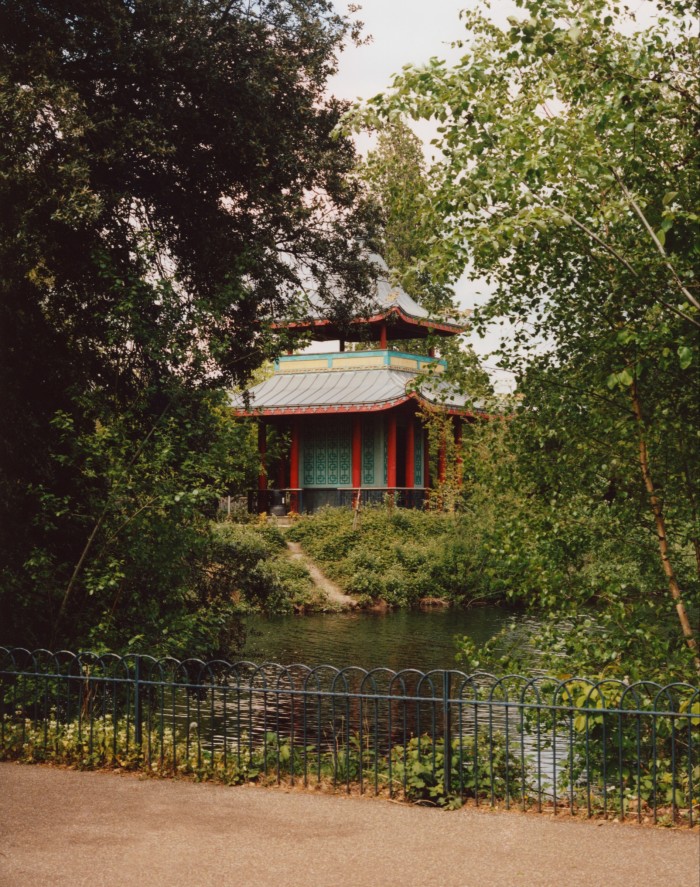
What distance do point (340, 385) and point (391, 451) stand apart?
299 centimetres

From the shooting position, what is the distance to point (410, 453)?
112 ft

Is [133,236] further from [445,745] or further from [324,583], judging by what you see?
Answer: [324,583]

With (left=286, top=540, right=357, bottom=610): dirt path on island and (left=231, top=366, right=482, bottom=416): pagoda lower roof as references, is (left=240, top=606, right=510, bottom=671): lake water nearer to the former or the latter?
(left=286, top=540, right=357, bottom=610): dirt path on island

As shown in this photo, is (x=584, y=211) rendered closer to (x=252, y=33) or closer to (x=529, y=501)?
(x=529, y=501)

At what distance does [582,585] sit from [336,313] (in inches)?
219

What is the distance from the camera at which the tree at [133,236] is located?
29.5 ft

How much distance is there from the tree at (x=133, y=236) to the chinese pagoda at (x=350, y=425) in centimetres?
2094

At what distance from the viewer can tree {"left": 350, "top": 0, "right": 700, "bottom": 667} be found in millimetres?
6418

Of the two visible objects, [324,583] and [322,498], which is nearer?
[324,583]

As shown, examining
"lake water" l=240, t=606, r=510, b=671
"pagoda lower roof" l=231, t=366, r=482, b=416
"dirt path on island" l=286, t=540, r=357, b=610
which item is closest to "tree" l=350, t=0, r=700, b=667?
"lake water" l=240, t=606, r=510, b=671

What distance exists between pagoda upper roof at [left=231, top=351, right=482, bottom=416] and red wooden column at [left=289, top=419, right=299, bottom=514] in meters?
1.30

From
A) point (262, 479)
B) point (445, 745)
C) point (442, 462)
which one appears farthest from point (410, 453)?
point (445, 745)

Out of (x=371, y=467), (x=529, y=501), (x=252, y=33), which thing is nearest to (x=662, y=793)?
(x=529, y=501)

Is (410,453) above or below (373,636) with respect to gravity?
above
